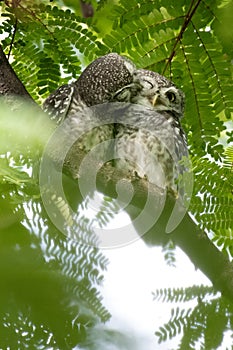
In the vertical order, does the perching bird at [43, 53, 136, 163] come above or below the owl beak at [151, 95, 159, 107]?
below

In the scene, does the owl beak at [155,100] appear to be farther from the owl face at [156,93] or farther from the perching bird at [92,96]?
the perching bird at [92,96]

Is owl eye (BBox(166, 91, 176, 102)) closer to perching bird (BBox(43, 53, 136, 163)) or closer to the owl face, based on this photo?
the owl face

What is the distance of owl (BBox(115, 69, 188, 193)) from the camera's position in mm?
2107

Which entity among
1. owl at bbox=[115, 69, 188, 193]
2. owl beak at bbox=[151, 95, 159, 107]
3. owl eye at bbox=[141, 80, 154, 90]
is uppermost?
owl beak at bbox=[151, 95, 159, 107]

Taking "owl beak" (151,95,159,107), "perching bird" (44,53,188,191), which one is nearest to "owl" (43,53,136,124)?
"perching bird" (44,53,188,191)

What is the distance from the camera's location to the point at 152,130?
225 cm

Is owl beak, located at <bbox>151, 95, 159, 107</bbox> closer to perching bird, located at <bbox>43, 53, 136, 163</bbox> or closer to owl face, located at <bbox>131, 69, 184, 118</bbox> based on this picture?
owl face, located at <bbox>131, 69, 184, 118</bbox>

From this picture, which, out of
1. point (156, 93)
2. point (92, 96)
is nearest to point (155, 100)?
point (156, 93)

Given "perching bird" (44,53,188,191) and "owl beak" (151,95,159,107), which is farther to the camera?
"owl beak" (151,95,159,107)

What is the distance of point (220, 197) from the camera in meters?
1.48

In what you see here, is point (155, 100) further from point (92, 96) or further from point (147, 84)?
point (92, 96)

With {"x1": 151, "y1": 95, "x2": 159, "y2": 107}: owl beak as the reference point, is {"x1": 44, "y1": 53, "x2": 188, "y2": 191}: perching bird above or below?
below

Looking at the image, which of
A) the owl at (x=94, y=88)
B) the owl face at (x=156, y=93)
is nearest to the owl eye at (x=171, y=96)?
the owl face at (x=156, y=93)

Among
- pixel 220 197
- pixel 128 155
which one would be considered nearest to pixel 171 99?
pixel 128 155
